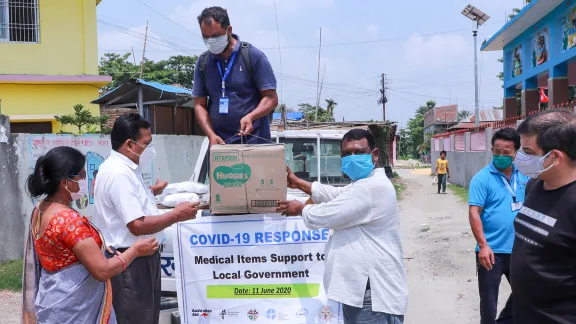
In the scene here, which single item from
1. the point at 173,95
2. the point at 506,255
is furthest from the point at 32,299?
the point at 173,95

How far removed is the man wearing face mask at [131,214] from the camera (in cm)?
324

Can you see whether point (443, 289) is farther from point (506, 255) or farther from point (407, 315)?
point (506, 255)

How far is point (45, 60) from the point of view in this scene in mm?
13023

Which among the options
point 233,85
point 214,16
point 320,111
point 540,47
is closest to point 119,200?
point 233,85

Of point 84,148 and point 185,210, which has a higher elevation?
point 84,148

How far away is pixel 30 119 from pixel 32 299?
10971 millimetres

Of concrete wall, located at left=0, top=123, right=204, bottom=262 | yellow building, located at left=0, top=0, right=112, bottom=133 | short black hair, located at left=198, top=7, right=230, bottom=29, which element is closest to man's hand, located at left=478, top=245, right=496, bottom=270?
short black hair, located at left=198, top=7, right=230, bottom=29

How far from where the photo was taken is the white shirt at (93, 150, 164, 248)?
3.23m

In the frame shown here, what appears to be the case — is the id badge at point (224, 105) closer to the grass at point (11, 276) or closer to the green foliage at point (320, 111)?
the grass at point (11, 276)

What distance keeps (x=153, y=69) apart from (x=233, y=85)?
3008 cm

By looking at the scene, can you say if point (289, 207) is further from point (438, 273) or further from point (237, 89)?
point (438, 273)

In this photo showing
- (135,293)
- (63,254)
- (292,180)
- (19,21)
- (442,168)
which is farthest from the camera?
(442,168)

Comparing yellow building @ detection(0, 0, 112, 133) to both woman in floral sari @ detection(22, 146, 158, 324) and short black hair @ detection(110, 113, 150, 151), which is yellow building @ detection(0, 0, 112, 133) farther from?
woman in floral sari @ detection(22, 146, 158, 324)

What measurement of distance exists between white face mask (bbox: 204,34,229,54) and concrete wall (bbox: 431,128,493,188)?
14.1 meters
